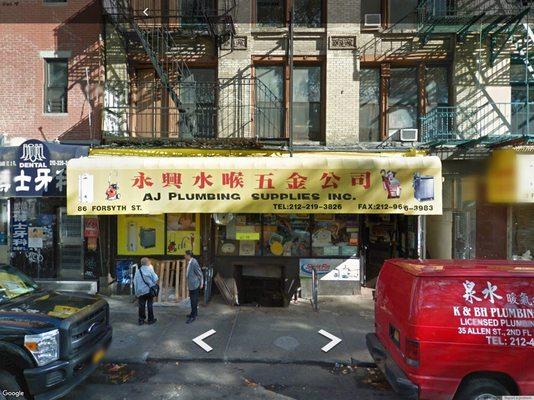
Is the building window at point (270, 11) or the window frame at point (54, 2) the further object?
the building window at point (270, 11)

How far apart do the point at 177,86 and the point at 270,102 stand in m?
2.75

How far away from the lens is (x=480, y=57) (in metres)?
10.7

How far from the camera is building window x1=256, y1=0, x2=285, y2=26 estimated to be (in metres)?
11.3

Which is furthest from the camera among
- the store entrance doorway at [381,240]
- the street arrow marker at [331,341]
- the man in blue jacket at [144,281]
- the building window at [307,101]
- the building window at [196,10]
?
the store entrance doorway at [381,240]

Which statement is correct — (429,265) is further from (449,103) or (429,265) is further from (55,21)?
(55,21)

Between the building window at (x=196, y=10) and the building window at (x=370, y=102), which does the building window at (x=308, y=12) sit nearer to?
the building window at (x=370, y=102)

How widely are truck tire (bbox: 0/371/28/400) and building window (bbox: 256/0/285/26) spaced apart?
10.3 m

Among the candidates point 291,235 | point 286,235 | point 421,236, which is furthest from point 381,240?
point 286,235

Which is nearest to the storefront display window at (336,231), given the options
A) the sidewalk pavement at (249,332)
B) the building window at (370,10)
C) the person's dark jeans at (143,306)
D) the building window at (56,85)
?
the sidewalk pavement at (249,332)

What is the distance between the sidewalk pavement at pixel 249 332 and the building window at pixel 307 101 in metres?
4.82

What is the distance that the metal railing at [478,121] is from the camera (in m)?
10.6

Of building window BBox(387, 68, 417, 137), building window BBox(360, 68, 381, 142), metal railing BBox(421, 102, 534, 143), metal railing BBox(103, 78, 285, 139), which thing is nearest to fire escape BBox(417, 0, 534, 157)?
metal railing BBox(421, 102, 534, 143)

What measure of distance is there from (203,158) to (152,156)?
1482mm

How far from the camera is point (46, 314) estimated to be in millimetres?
5156
